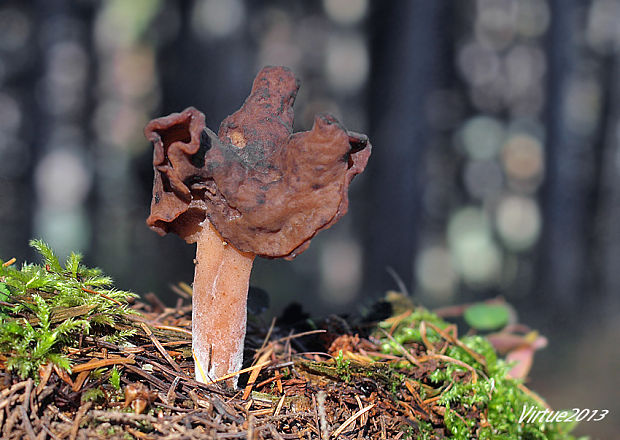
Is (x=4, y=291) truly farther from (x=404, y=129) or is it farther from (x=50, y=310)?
(x=404, y=129)

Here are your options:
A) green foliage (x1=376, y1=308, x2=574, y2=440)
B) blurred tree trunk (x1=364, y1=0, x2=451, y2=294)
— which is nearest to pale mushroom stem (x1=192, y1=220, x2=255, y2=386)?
green foliage (x1=376, y1=308, x2=574, y2=440)

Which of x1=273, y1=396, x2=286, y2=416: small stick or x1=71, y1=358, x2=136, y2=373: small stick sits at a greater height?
x1=71, y1=358, x2=136, y2=373: small stick

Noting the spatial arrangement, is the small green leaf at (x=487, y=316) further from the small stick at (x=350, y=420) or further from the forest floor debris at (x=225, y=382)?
the small stick at (x=350, y=420)

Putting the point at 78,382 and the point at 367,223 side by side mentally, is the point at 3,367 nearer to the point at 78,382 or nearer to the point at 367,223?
the point at 78,382


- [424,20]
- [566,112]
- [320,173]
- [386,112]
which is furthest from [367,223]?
[320,173]

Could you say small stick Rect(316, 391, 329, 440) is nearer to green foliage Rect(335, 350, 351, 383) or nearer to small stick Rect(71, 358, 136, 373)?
green foliage Rect(335, 350, 351, 383)

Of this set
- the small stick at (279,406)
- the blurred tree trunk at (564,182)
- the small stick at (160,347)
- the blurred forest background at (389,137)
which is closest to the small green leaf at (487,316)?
the small stick at (279,406)
